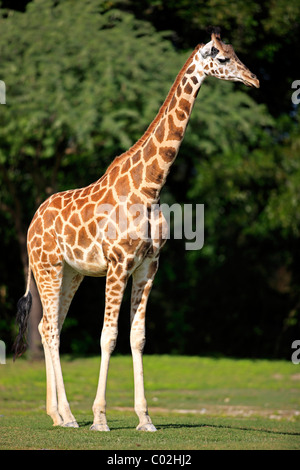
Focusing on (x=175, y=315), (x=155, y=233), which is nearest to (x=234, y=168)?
(x=175, y=315)

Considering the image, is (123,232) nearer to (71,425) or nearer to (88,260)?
(88,260)

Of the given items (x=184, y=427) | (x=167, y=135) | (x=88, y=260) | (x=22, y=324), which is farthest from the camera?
(x=22, y=324)

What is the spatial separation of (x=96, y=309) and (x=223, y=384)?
21.1 feet

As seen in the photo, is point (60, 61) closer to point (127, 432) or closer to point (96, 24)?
point (96, 24)

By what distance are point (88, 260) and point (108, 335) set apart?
0.85m

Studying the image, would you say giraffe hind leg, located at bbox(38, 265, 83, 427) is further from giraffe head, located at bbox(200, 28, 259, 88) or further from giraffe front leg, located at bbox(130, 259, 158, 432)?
giraffe head, located at bbox(200, 28, 259, 88)

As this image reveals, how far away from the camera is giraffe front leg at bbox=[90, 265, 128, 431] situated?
7547mm

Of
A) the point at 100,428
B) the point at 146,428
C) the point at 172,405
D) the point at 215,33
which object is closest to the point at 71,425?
the point at 100,428

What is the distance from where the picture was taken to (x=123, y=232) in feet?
24.7

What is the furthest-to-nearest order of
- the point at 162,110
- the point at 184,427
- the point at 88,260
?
the point at 184,427
the point at 88,260
the point at 162,110

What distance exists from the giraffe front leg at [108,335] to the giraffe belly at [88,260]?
26cm

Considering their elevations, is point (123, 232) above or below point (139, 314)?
above

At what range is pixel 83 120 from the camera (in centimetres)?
1501

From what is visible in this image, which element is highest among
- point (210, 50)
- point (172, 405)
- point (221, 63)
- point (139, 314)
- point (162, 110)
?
point (210, 50)
